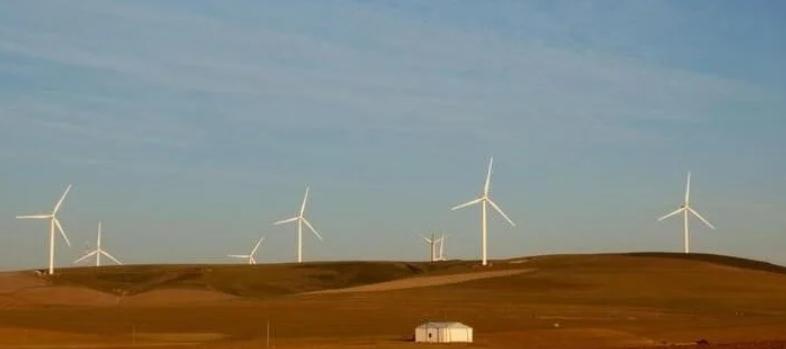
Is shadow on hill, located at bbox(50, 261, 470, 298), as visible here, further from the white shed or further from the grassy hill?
the white shed

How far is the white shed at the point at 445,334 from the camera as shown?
71.6 metres

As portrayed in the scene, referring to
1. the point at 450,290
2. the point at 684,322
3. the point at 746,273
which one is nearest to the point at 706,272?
the point at 746,273

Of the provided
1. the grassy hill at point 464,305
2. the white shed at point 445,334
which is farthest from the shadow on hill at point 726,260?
the white shed at point 445,334

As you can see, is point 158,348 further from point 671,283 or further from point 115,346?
point 671,283

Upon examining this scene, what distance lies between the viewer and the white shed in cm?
7162

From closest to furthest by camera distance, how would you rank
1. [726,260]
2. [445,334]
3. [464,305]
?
1. [445,334]
2. [464,305]
3. [726,260]

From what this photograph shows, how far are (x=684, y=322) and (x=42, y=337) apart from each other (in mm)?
38149

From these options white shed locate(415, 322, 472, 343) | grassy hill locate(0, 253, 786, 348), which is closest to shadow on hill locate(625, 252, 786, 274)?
grassy hill locate(0, 253, 786, 348)

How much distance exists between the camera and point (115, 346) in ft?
224

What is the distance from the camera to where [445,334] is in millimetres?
71812

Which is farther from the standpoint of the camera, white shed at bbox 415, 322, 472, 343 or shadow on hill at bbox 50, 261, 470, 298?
shadow on hill at bbox 50, 261, 470, 298

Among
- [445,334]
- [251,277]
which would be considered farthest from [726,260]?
[445,334]

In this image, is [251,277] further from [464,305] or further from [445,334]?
[445,334]

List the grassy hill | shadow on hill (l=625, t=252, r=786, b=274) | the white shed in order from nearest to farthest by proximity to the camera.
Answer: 1. the white shed
2. the grassy hill
3. shadow on hill (l=625, t=252, r=786, b=274)
